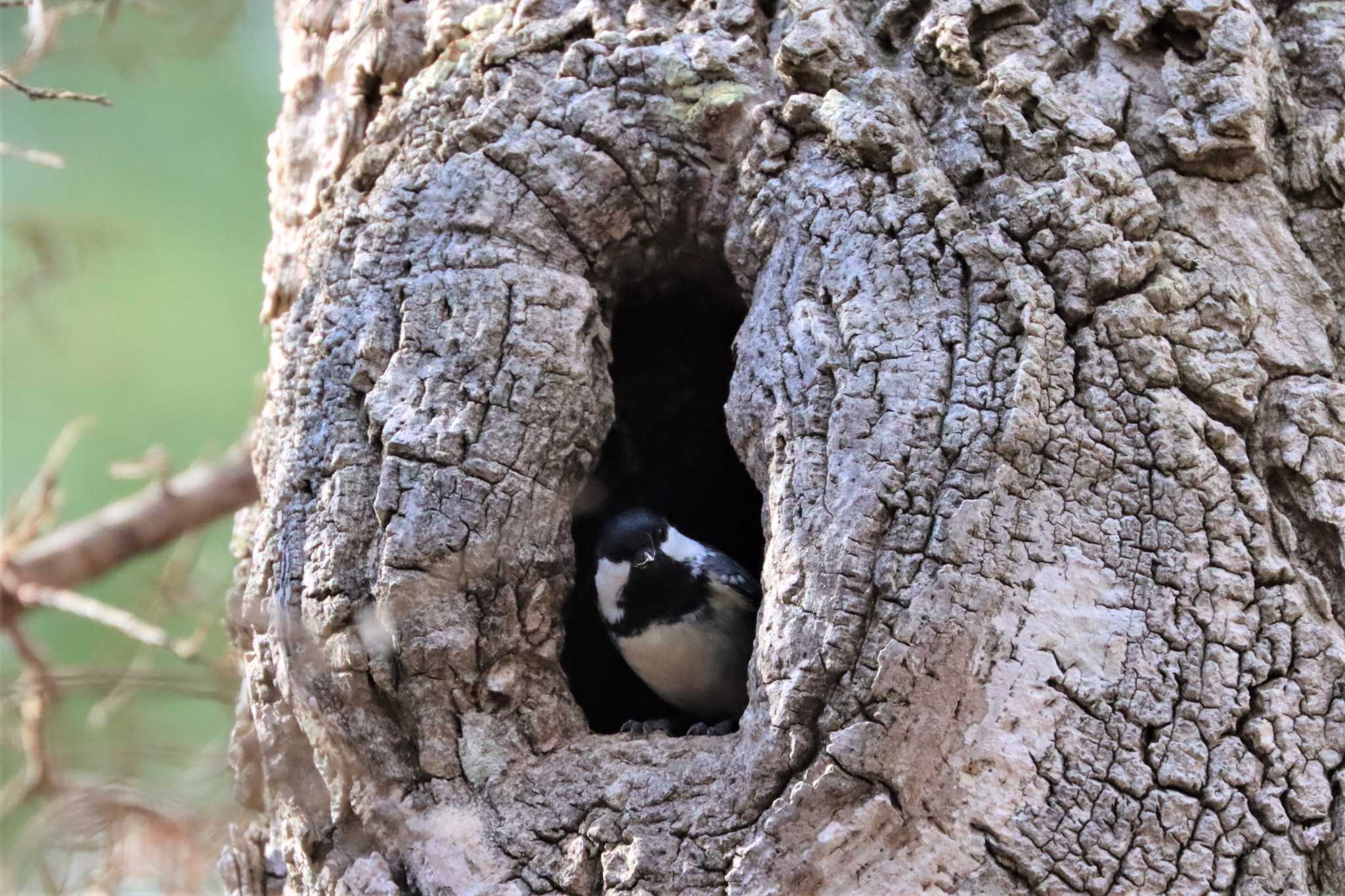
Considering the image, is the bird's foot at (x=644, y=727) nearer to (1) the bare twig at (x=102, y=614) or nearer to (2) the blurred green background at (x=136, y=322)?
(2) the blurred green background at (x=136, y=322)

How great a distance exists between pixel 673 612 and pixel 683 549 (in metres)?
0.22

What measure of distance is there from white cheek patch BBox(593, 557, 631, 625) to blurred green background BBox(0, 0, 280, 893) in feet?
3.69

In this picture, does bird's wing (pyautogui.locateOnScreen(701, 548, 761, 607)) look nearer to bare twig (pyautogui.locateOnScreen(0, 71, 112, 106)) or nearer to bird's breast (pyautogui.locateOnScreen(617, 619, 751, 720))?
bird's breast (pyautogui.locateOnScreen(617, 619, 751, 720))

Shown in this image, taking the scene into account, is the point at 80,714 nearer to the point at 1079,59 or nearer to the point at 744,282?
the point at 744,282

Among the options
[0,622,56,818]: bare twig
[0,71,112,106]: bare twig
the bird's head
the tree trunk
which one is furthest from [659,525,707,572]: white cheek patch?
[0,622,56,818]: bare twig

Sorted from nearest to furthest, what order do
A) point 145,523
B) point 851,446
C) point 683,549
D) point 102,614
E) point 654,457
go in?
point 851,446, point 683,549, point 654,457, point 102,614, point 145,523

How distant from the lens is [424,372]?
2527 millimetres

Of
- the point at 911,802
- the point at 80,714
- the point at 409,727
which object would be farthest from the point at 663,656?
the point at 80,714

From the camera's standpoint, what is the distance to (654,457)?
372cm

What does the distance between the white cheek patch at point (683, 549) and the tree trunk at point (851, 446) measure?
729 millimetres

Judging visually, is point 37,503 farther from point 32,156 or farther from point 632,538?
point 632,538

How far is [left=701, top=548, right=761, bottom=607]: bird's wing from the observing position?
3320 mm

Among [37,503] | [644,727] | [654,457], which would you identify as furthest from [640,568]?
[37,503]

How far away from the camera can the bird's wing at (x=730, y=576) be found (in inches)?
131
